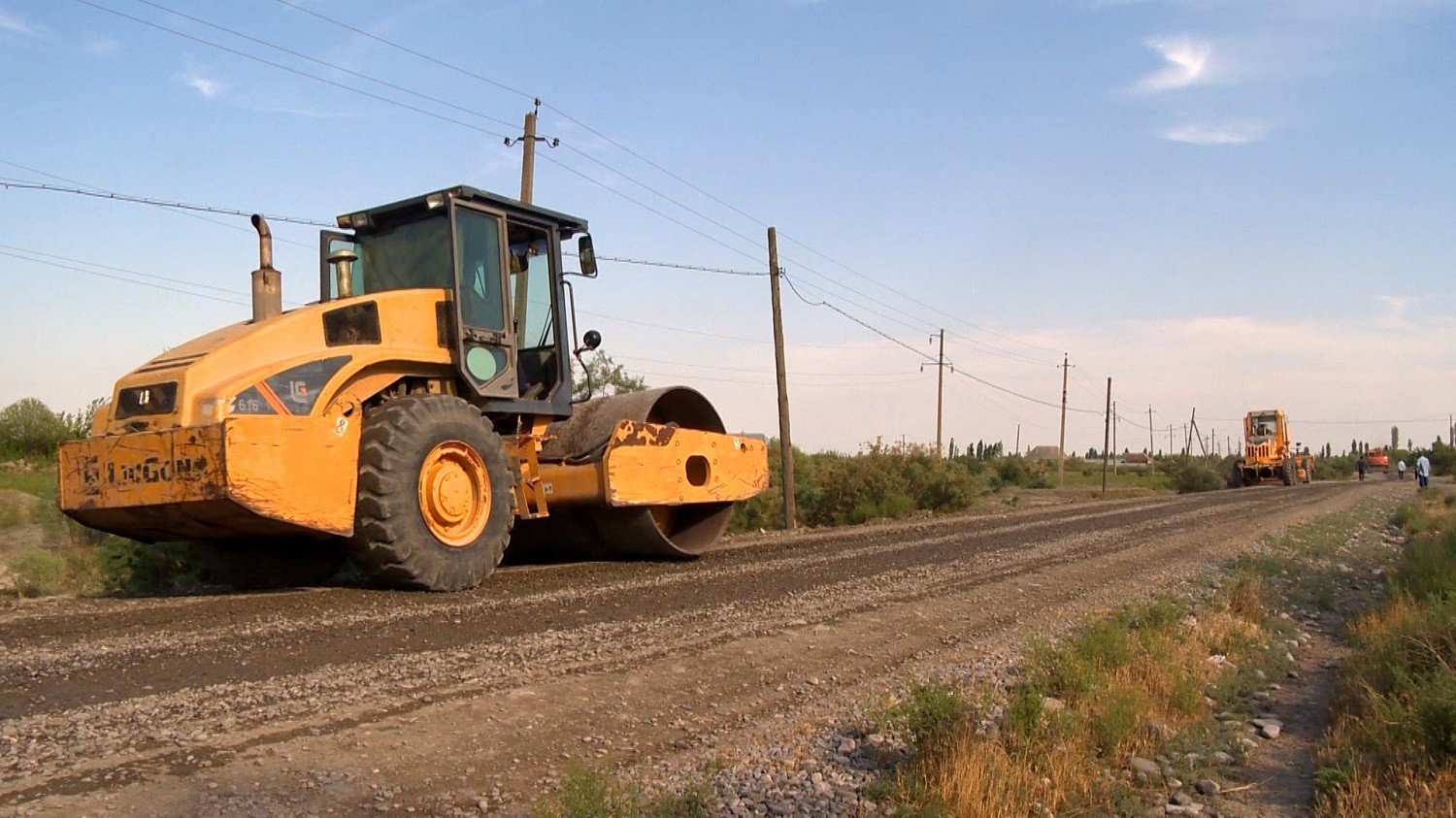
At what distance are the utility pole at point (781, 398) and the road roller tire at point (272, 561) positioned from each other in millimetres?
13029

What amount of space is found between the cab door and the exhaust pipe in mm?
1295

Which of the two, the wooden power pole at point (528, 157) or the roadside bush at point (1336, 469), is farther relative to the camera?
the roadside bush at point (1336, 469)

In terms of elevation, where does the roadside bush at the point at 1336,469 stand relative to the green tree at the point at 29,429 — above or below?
below

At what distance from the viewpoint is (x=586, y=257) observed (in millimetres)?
9445

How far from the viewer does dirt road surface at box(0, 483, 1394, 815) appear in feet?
10.5

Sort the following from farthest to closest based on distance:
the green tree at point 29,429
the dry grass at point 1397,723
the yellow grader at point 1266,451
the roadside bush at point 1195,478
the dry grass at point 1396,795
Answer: the roadside bush at point 1195,478
the yellow grader at point 1266,451
the green tree at point 29,429
the dry grass at point 1397,723
the dry grass at point 1396,795

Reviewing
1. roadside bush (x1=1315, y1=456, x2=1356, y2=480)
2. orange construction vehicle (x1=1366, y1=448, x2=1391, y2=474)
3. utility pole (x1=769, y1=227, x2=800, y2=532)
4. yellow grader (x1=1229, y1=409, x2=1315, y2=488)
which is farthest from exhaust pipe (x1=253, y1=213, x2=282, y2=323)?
orange construction vehicle (x1=1366, y1=448, x2=1391, y2=474)

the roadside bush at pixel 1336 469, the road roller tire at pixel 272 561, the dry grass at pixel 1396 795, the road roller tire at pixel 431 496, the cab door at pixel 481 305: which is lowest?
the roadside bush at pixel 1336 469

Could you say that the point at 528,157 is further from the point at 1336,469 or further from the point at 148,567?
the point at 1336,469

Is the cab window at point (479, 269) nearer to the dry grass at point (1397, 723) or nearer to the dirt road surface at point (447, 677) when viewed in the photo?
the dirt road surface at point (447, 677)

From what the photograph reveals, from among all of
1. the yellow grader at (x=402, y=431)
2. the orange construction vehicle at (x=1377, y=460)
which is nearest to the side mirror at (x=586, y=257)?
the yellow grader at (x=402, y=431)

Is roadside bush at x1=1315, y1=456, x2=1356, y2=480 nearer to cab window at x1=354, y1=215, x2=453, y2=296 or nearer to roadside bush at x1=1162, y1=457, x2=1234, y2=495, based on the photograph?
roadside bush at x1=1162, y1=457, x2=1234, y2=495

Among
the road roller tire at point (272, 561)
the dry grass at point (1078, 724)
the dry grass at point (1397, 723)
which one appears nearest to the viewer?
the dry grass at point (1078, 724)

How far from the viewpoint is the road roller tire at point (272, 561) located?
7.86 metres
